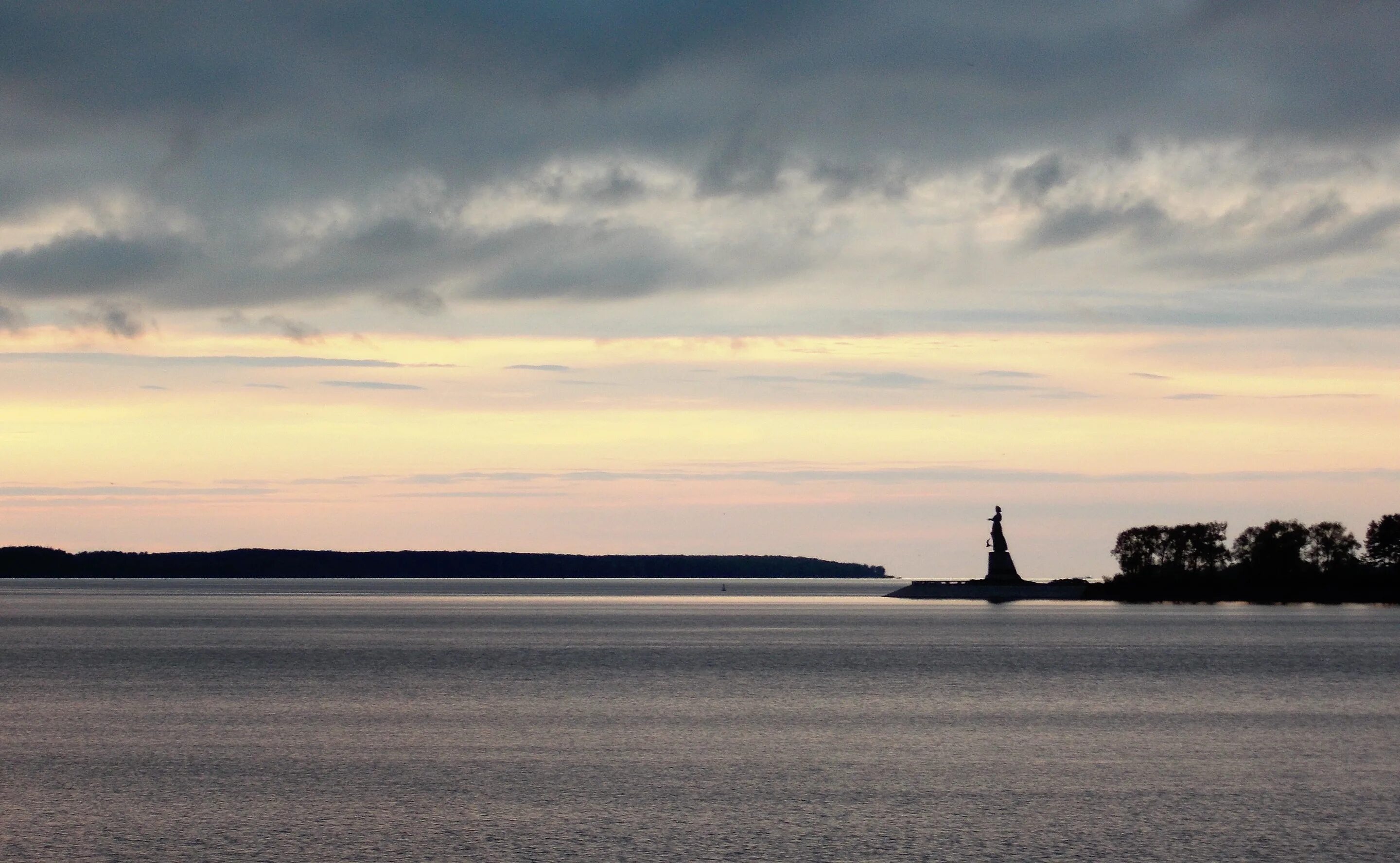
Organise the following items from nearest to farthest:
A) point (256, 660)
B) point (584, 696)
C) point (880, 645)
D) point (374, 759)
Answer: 1. point (374, 759)
2. point (584, 696)
3. point (256, 660)
4. point (880, 645)

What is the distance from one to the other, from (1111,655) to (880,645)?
2276cm

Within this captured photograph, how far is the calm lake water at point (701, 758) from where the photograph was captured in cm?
3388

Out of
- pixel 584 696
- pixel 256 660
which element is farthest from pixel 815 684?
pixel 256 660

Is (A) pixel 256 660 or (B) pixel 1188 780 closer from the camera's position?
(B) pixel 1188 780

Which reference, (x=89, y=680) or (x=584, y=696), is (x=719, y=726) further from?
(x=89, y=680)

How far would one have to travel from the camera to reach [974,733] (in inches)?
2183

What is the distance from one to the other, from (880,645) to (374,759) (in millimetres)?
80487

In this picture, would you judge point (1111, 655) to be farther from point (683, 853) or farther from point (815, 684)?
point (683, 853)

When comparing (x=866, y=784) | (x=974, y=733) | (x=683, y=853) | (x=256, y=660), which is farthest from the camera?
(x=256, y=660)

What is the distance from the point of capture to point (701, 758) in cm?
4806

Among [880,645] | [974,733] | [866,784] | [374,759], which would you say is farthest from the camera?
[880,645]

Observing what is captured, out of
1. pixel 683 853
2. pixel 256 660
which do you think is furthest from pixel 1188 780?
pixel 256 660

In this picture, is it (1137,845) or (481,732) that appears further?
(481,732)

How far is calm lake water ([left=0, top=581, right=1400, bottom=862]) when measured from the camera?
33.9 meters
